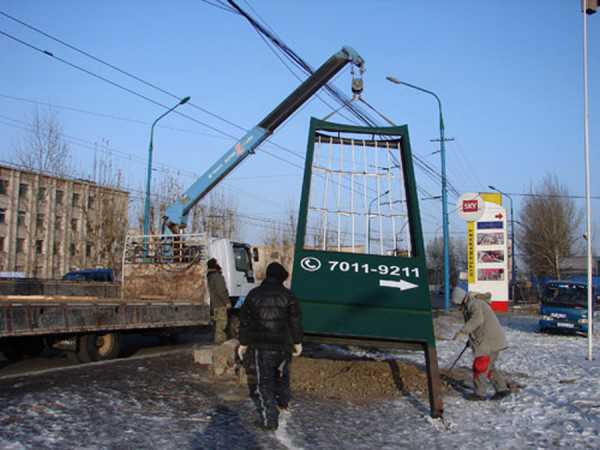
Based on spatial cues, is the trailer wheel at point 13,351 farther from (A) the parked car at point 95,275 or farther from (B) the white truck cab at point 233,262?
(A) the parked car at point 95,275

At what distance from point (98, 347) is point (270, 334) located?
6345 mm

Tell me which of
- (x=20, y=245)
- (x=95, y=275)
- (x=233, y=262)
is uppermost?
(x=20, y=245)

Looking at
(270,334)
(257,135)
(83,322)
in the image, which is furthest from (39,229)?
(270,334)

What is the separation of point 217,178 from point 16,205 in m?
44.5

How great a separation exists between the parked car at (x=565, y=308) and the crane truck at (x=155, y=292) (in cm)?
1048

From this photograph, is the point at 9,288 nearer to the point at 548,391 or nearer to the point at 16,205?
the point at 548,391

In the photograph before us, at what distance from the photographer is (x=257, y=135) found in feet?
57.0

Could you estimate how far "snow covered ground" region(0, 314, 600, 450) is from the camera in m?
6.07

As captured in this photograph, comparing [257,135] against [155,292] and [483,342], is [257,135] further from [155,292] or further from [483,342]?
[483,342]

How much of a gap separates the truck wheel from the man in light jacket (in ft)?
22.0

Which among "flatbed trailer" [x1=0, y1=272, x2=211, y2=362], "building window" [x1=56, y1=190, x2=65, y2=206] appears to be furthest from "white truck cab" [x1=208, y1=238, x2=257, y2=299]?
"building window" [x1=56, y1=190, x2=65, y2=206]

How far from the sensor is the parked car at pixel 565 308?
66.0 ft

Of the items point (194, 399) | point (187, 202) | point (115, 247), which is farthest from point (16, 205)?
point (194, 399)

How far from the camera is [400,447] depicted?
20.4 ft
